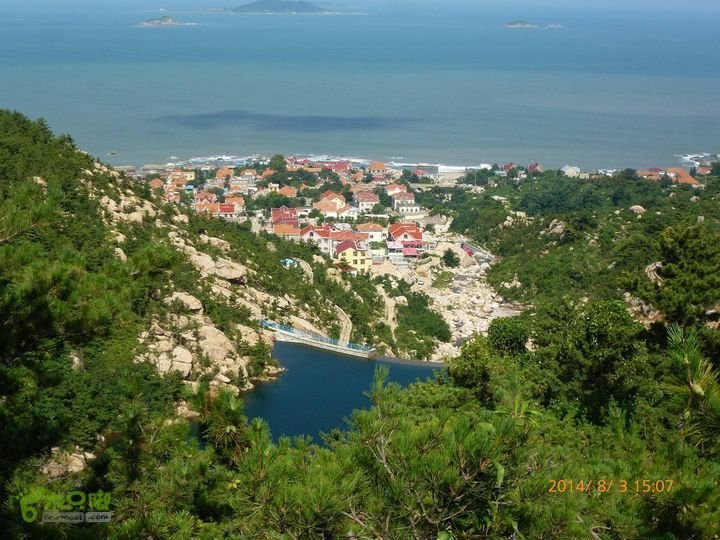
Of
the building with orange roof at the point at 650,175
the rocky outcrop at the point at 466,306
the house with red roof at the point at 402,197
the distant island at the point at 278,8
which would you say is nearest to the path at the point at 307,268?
the rocky outcrop at the point at 466,306

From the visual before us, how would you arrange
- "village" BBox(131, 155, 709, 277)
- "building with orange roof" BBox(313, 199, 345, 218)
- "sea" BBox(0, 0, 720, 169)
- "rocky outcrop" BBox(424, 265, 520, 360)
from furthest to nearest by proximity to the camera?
1. "sea" BBox(0, 0, 720, 169)
2. "building with orange roof" BBox(313, 199, 345, 218)
3. "village" BBox(131, 155, 709, 277)
4. "rocky outcrop" BBox(424, 265, 520, 360)

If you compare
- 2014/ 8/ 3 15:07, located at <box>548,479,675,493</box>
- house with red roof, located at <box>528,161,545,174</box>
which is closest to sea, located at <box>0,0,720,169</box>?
house with red roof, located at <box>528,161,545,174</box>

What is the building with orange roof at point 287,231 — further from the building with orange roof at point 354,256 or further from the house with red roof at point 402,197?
the house with red roof at point 402,197

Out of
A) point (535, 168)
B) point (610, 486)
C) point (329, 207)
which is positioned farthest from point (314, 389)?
point (535, 168)

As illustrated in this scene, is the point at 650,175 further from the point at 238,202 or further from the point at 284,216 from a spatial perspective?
the point at 238,202

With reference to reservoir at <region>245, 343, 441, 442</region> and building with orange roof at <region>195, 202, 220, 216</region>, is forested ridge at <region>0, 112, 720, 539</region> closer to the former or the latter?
reservoir at <region>245, 343, 441, 442</region>

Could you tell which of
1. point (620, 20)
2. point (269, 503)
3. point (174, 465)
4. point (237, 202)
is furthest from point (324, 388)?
point (620, 20)

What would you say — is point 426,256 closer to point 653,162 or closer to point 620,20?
point 653,162
